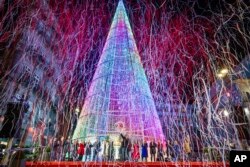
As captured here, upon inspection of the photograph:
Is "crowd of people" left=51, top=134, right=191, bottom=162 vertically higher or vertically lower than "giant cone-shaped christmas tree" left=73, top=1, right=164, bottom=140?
lower

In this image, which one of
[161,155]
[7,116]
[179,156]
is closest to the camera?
[7,116]

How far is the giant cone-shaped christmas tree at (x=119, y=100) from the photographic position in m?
10.4

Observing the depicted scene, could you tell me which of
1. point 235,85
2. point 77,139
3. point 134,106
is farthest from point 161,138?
point 235,85

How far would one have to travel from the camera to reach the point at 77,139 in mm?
10008

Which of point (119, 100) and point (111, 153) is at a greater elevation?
point (119, 100)

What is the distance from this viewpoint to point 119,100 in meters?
11.4

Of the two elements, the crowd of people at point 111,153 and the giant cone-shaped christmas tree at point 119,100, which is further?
the giant cone-shaped christmas tree at point 119,100

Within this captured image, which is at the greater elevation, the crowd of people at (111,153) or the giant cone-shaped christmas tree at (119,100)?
the giant cone-shaped christmas tree at (119,100)

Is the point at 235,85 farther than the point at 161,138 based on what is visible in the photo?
Yes

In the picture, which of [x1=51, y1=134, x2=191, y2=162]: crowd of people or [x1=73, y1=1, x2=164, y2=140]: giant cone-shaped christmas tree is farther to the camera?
[x1=73, y1=1, x2=164, y2=140]: giant cone-shaped christmas tree

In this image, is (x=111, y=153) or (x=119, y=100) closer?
(x=111, y=153)

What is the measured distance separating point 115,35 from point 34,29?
1129cm

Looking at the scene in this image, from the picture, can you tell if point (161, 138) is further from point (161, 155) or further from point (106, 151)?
point (106, 151)

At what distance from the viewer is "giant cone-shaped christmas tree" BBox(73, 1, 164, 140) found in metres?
10.4
